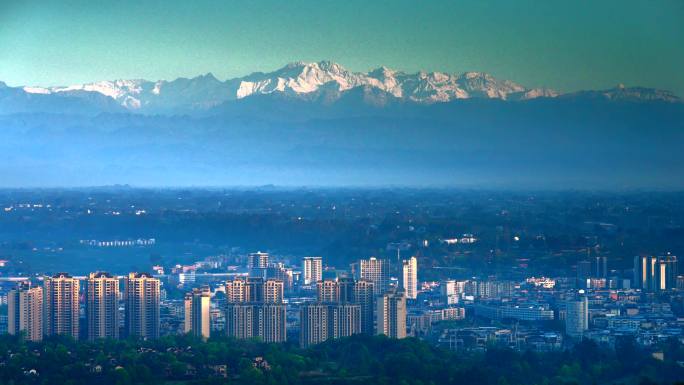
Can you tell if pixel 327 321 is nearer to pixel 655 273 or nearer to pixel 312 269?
pixel 655 273

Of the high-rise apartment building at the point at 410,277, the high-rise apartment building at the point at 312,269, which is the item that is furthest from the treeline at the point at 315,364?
the high-rise apartment building at the point at 312,269

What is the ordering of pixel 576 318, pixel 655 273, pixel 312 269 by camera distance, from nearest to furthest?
pixel 576 318 < pixel 655 273 < pixel 312 269

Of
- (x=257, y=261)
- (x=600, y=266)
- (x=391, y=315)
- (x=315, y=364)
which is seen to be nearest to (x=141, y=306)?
(x=391, y=315)

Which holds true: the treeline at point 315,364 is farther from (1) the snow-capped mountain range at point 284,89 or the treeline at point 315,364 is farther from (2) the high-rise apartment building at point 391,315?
(1) the snow-capped mountain range at point 284,89

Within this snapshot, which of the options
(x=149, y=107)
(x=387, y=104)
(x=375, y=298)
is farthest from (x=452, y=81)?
(x=375, y=298)

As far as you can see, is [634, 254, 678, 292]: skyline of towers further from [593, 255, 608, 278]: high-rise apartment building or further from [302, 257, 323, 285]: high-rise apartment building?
[302, 257, 323, 285]: high-rise apartment building

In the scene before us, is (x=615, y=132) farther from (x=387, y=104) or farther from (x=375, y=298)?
(x=375, y=298)

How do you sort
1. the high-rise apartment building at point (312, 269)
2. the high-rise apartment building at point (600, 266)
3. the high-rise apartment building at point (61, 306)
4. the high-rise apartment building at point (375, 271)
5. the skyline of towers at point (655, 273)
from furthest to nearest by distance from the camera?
1. the high-rise apartment building at point (312, 269)
2. the high-rise apartment building at point (600, 266)
3. the high-rise apartment building at point (375, 271)
4. the skyline of towers at point (655, 273)
5. the high-rise apartment building at point (61, 306)
